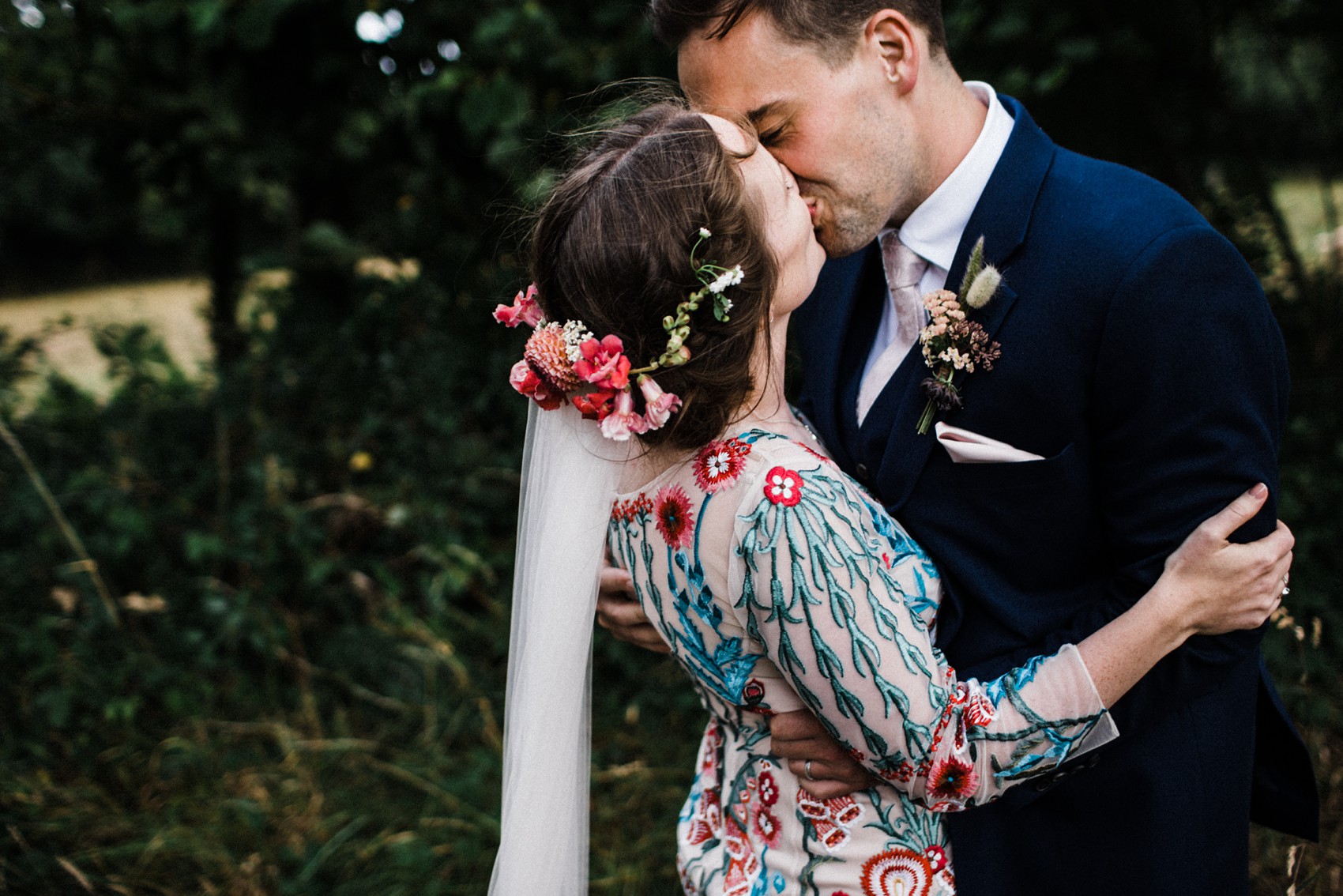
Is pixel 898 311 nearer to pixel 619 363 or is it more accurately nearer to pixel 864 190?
pixel 864 190

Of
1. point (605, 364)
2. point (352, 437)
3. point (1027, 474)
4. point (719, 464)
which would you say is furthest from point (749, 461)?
point (352, 437)

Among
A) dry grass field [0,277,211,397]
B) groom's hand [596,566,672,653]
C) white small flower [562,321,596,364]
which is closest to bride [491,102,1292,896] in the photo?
white small flower [562,321,596,364]

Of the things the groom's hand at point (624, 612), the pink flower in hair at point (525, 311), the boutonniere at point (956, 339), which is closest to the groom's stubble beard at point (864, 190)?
the boutonniere at point (956, 339)

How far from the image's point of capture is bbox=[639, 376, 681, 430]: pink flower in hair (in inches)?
56.2

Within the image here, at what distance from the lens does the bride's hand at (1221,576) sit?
4.70 ft

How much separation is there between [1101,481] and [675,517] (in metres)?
0.70

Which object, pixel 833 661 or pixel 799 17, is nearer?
pixel 833 661

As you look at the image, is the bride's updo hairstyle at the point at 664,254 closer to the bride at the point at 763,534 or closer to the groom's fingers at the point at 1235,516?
the bride at the point at 763,534

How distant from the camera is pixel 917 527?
1685mm

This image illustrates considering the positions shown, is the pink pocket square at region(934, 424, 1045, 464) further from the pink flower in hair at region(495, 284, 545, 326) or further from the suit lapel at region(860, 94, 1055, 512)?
the pink flower in hair at region(495, 284, 545, 326)

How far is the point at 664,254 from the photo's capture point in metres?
1.41

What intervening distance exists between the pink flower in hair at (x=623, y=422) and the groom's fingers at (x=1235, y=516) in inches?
33.0

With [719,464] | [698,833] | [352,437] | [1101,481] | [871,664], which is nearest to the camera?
[871,664]

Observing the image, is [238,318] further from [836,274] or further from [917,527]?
[917,527]
